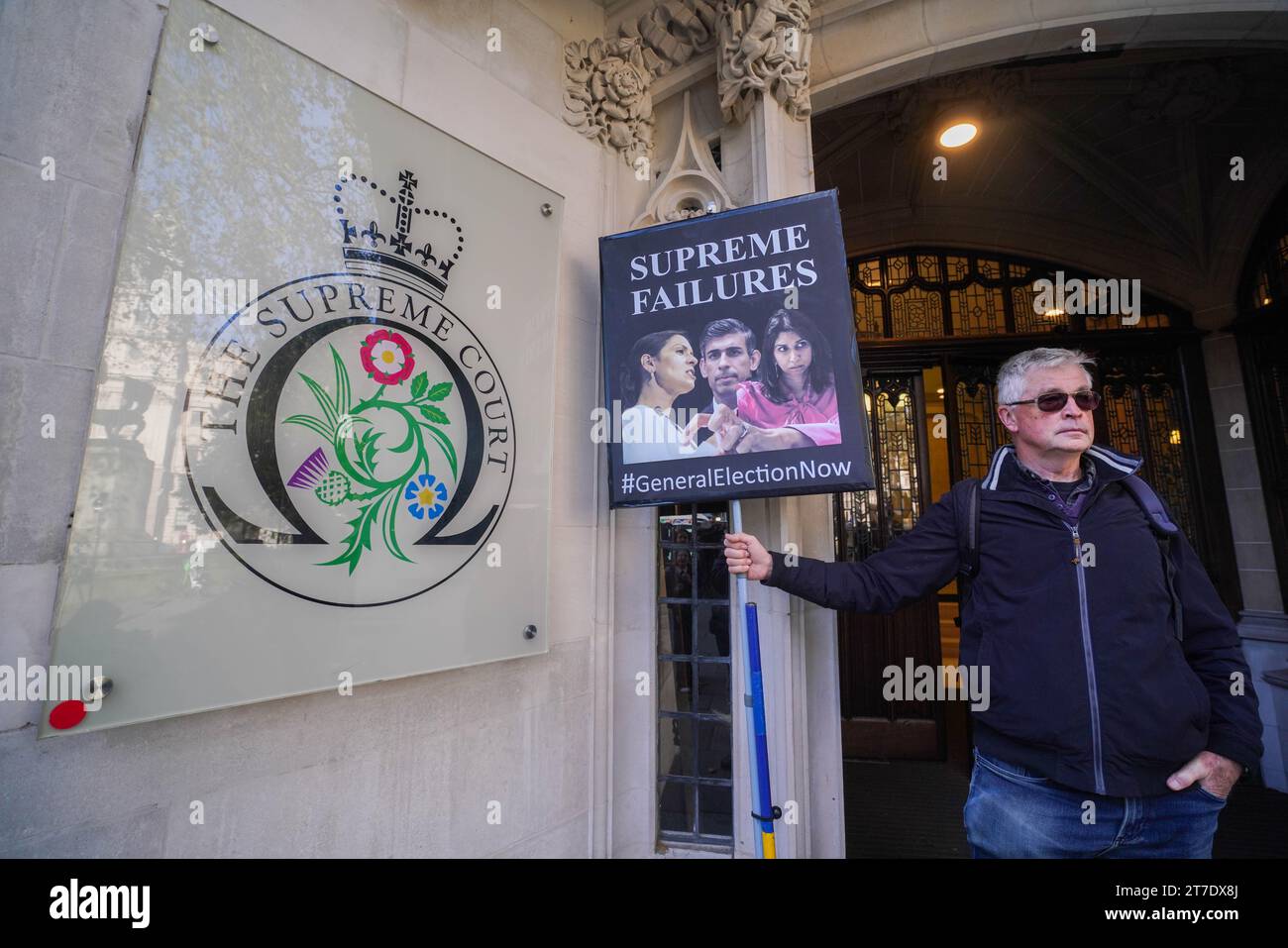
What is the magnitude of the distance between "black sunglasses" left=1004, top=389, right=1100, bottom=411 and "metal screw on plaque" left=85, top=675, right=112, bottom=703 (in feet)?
8.61

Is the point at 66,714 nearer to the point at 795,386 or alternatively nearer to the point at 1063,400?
the point at 795,386

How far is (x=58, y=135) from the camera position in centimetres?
138

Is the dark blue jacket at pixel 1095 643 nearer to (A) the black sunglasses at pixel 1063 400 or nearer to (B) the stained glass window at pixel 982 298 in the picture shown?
(A) the black sunglasses at pixel 1063 400

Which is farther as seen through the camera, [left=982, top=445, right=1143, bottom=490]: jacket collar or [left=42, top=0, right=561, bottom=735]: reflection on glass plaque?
[left=982, top=445, right=1143, bottom=490]: jacket collar

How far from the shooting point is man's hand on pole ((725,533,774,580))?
1.84m

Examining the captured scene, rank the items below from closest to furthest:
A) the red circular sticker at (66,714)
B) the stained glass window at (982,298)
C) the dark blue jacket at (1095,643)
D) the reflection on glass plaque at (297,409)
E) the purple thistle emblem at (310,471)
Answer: the red circular sticker at (66,714) → the reflection on glass plaque at (297,409) → the dark blue jacket at (1095,643) → the purple thistle emblem at (310,471) → the stained glass window at (982,298)

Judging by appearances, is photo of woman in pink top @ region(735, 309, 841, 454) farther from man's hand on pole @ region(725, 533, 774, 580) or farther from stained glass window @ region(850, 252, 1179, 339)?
stained glass window @ region(850, 252, 1179, 339)

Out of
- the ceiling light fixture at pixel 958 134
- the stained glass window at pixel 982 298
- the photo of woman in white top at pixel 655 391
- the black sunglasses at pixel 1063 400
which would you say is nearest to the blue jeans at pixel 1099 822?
the black sunglasses at pixel 1063 400

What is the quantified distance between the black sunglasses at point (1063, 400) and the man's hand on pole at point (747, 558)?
3.22 ft

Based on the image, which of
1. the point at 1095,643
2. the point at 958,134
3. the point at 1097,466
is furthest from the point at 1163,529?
the point at 958,134

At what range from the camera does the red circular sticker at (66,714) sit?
1.22m

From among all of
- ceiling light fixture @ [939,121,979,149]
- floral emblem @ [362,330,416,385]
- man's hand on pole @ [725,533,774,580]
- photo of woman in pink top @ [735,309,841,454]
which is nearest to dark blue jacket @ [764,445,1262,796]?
man's hand on pole @ [725,533,774,580]

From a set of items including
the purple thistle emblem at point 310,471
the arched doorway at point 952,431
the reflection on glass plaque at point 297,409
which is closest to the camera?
the reflection on glass plaque at point 297,409

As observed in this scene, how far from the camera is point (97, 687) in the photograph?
1258 mm
